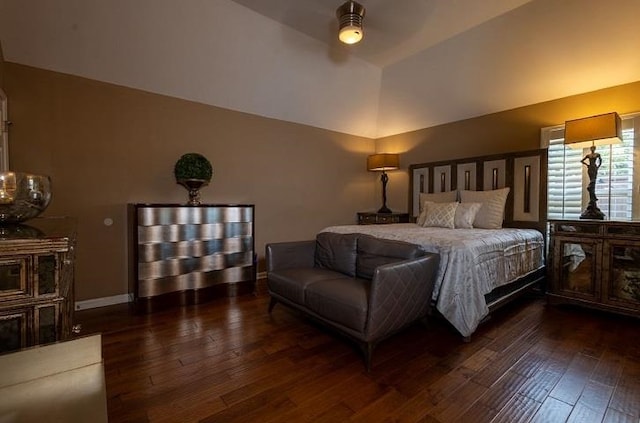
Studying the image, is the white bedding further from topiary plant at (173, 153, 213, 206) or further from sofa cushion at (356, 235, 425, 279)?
topiary plant at (173, 153, 213, 206)

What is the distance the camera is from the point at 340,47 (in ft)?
12.9

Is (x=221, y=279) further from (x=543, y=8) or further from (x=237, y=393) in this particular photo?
(x=543, y=8)

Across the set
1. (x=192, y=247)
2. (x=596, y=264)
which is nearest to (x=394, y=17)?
(x=596, y=264)

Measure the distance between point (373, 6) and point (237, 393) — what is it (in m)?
3.51

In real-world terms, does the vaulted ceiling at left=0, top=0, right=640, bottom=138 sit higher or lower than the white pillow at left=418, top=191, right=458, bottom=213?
higher

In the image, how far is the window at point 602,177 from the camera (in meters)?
3.05

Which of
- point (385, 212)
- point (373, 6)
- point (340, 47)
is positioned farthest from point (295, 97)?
point (385, 212)

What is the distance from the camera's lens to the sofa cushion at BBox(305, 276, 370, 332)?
197 centimetres

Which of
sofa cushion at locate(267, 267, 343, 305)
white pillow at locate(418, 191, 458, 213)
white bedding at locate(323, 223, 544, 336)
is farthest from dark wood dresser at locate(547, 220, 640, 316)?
sofa cushion at locate(267, 267, 343, 305)

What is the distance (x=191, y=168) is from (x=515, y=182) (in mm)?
3870

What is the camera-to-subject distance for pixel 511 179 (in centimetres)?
381

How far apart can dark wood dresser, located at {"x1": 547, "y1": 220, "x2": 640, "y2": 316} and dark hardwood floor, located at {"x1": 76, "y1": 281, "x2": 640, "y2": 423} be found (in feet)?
0.69

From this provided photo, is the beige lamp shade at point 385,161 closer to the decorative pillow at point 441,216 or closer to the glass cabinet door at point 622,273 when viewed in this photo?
the decorative pillow at point 441,216

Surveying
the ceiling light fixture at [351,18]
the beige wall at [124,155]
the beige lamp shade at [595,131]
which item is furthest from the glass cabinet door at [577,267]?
the beige wall at [124,155]
